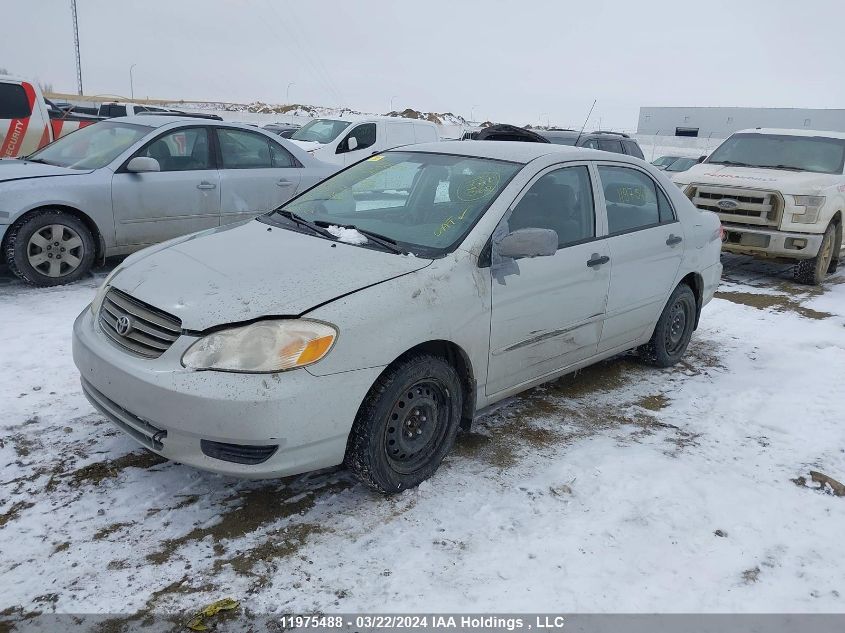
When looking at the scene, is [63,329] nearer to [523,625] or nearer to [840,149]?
[523,625]

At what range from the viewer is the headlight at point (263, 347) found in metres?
2.81

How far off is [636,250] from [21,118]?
360 inches

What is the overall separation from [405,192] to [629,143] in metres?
11.3

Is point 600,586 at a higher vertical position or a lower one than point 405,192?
lower

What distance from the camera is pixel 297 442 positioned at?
9.37 feet

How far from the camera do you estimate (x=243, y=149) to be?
7.66m

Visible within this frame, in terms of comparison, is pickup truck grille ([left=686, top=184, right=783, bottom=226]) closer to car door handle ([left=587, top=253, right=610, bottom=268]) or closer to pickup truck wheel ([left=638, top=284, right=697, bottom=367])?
pickup truck wheel ([left=638, top=284, right=697, bottom=367])

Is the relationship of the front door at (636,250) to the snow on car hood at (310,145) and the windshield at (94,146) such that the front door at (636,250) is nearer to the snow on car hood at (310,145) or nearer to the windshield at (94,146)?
the windshield at (94,146)

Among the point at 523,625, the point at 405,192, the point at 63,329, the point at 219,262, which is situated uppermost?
the point at 405,192

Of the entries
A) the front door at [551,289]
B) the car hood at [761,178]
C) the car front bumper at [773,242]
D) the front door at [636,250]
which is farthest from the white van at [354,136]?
the front door at [551,289]

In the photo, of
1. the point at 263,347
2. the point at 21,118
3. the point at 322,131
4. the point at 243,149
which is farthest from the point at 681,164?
the point at 263,347

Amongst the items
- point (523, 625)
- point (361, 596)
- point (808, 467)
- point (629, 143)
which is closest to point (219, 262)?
point (361, 596)

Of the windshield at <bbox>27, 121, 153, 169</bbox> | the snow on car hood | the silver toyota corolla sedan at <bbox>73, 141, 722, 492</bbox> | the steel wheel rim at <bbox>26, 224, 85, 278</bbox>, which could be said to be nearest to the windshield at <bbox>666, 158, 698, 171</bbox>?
the snow on car hood

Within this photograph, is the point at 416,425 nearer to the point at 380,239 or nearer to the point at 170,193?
the point at 380,239
